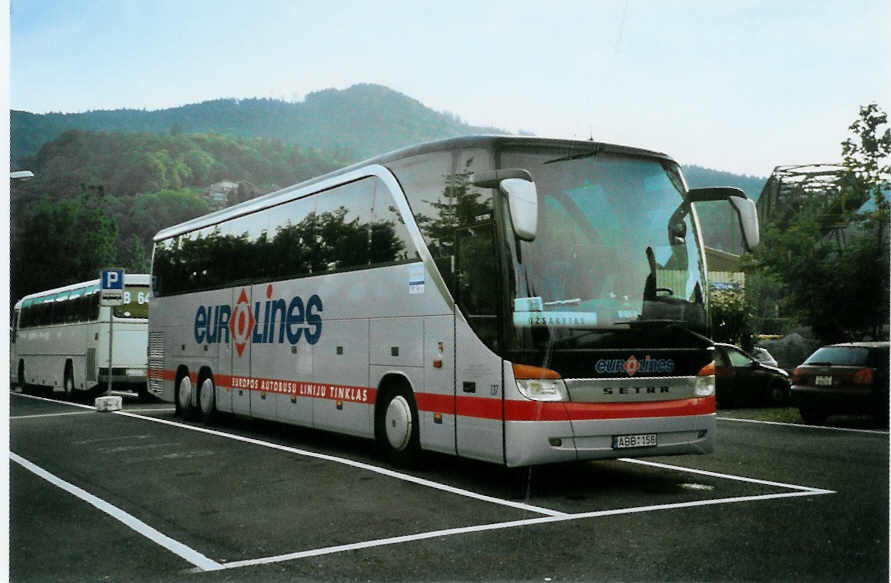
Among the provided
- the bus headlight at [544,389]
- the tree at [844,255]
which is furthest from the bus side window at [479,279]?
the tree at [844,255]

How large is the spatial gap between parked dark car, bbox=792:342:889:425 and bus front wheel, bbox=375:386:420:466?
26.1 feet

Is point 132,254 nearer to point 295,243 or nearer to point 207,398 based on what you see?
point 207,398

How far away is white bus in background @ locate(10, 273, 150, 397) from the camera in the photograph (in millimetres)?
23875

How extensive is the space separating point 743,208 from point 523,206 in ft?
8.15

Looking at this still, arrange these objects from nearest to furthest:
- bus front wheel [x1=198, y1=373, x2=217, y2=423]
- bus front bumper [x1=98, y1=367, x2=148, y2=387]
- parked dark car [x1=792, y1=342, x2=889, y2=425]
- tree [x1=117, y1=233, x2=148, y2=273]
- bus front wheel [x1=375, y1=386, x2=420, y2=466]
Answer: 1. bus front wheel [x1=375, y1=386, x2=420, y2=466]
2. tree [x1=117, y1=233, x2=148, y2=273]
3. parked dark car [x1=792, y1=342, x2=889, y2=425]
4. bus front wheel [x1=198, y1=373, x2=217, y2=423]
5. bus front bumper [x1=98, y1=367, x2=148, y2=387]

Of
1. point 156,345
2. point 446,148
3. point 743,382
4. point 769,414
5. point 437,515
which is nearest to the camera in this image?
point 437,515

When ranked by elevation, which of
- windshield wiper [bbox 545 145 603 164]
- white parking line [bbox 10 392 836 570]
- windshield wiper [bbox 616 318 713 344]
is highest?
windshield wiper [bbox 545 145 603 164]

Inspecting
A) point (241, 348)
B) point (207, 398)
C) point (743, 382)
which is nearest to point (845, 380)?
point (743, 382)

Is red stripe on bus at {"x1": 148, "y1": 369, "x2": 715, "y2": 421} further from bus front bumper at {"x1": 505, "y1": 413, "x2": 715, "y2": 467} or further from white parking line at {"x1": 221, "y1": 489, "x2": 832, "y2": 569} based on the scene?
white parking line at {"x1": 221, "y1": 489, "x2": 832, "y2": 569}

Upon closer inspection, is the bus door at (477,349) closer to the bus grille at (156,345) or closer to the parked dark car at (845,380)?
the parked dark car at (845,380)

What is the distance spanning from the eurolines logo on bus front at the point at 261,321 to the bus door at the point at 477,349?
11.7 feet

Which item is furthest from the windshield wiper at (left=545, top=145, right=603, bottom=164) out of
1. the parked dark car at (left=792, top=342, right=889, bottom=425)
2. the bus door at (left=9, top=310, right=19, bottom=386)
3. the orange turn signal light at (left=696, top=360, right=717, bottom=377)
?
the bus door at (left=9, top=310, right=19, bottom=386)

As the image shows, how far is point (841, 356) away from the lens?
15.6 m

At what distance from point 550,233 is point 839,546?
358cm
